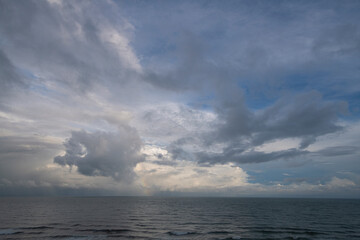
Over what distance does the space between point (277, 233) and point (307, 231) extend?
27.0ft

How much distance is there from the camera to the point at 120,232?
45250 mm

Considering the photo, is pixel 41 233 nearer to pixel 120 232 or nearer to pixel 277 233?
pixel 120 232

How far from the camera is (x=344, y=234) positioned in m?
45.0

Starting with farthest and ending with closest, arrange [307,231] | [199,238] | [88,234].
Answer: [307,231] < [88,234] < [199,238]

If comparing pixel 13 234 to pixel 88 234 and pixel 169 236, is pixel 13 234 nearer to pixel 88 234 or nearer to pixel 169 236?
pixel 88 234

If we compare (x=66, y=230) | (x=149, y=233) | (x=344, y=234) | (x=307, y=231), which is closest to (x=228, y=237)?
(x=149, y=233)

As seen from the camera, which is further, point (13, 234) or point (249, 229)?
A: point (249, 229)

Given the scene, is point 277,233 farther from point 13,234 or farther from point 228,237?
point 13,234

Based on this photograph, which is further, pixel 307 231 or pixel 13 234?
pixel 307 231

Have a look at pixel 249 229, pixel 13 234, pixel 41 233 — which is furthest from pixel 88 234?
pixel 249 229

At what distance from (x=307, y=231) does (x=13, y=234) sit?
63.7m

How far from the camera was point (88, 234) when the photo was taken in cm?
4331

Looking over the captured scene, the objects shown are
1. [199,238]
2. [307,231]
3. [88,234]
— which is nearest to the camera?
[199,238]

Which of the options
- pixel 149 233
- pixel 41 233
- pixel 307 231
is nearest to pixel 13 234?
pixel 41 233
